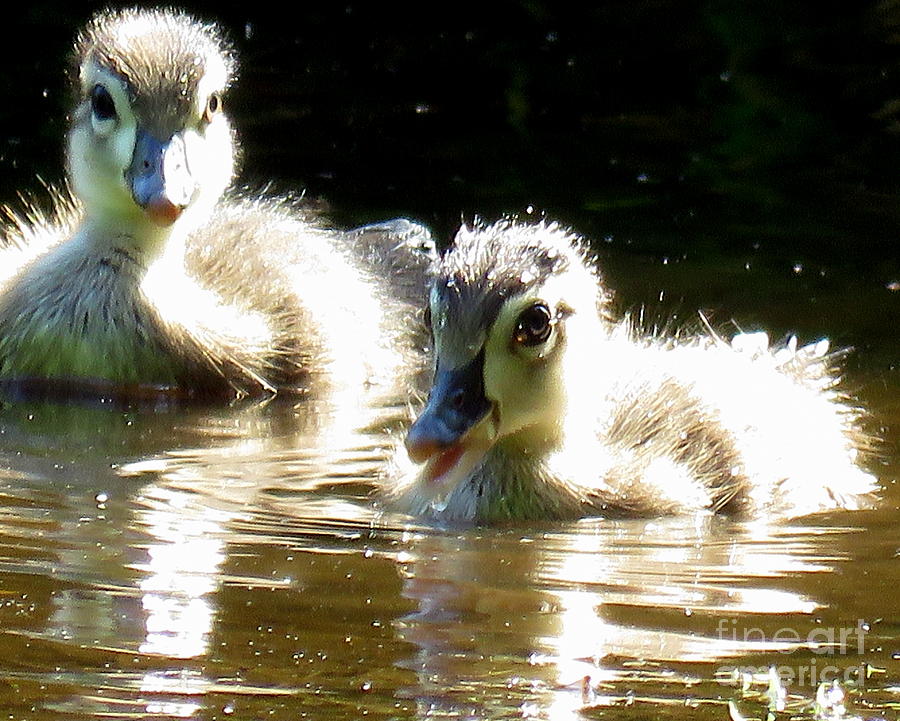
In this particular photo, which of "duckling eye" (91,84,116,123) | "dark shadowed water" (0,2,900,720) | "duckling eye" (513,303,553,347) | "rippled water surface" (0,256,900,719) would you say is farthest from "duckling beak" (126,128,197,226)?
"duckling eye" (513,303,553,347)

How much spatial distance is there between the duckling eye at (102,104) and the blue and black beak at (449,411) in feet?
8.32

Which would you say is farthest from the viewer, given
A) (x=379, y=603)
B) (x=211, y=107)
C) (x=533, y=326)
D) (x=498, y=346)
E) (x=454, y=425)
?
(x=211, y=107)

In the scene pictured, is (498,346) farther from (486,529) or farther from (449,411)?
(486,529)

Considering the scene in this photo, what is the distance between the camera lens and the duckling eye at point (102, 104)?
7512 millimetres

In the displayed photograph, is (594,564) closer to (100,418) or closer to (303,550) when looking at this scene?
(303,550)

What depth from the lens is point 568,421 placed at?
5.83 metres

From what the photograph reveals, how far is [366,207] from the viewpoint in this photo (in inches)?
380

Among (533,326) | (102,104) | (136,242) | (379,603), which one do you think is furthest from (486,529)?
(102,104)

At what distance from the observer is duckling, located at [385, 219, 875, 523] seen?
541 centimetres

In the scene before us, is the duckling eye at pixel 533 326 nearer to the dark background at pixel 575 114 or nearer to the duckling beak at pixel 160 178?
the duckling beak at pixel 160 178

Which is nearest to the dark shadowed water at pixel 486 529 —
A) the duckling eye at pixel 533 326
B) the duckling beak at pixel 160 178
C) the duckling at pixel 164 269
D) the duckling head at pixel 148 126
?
the duckling at pixel 164 269

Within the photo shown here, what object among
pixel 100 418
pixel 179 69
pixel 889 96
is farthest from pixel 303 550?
pixel 889 96

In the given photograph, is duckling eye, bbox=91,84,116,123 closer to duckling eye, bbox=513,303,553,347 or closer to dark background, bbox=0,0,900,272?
dark background, bbox=0,0,900,272

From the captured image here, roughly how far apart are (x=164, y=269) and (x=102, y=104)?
25.1 inches
